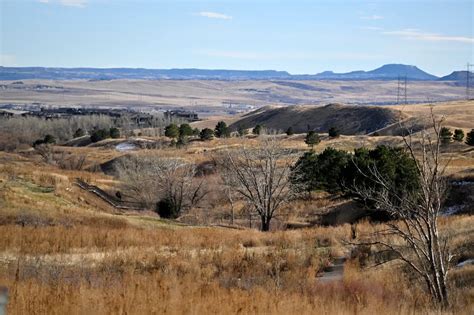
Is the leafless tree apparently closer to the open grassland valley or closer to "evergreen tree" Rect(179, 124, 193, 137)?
the open grassland valley

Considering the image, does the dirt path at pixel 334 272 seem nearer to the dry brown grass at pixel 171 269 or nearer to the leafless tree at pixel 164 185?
the dry brown grass at pixel 171 269

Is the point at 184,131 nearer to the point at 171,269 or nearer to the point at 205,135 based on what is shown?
the point at 205,135

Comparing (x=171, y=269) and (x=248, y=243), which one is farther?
(x=248, y=243)

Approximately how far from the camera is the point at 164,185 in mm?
44406

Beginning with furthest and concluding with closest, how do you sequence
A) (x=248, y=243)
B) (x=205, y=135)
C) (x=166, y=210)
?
(x=205, y=135), (x=166, y=210), (x=248, y=243)

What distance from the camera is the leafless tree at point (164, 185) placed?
43.7 metres

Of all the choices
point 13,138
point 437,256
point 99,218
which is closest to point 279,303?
point 437,256

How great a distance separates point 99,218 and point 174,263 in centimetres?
889

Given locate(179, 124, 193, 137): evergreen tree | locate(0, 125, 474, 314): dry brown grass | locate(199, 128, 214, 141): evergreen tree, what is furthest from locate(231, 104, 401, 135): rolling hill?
locate(0, 125, 474, 314): dry brown grass

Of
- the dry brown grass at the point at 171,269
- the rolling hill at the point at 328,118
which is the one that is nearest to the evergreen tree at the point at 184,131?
the rolling hill at the point at 328,118

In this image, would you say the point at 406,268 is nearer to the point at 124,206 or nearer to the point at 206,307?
the point at 206,307

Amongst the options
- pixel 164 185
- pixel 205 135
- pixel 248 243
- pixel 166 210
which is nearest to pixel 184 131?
pixel 205 135

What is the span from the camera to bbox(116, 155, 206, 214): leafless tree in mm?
43719

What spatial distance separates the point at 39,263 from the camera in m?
13.8
